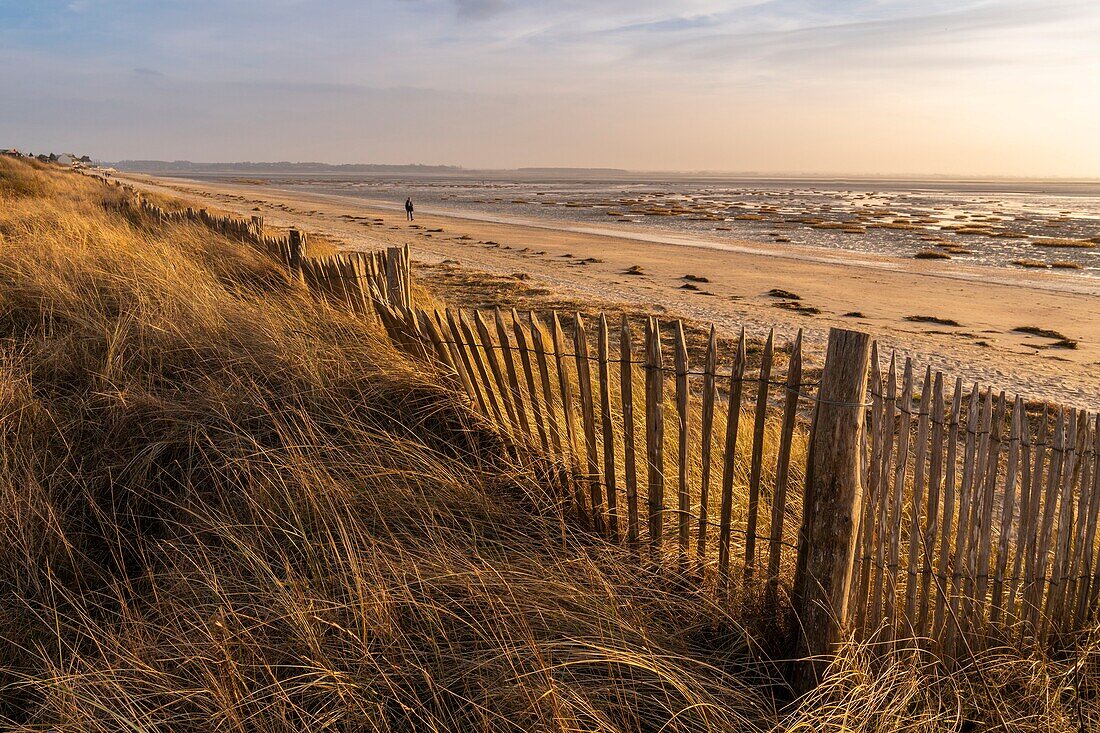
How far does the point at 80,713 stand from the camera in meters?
1.97

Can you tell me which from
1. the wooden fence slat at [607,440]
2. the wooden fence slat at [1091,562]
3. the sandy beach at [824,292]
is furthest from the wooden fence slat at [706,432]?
the sandy beach at [824,292]

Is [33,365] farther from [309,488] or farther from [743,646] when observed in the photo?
[743,646]

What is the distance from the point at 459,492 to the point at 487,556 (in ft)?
1.49

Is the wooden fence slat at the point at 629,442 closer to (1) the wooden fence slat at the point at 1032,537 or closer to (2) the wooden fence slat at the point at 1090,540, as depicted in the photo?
(1) the wooden fence slat at the point at 1032,537

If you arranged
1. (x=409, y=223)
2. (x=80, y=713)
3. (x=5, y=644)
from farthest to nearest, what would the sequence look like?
(x=409, y=223) < (x=5, y=644) < (x=80, y=713)

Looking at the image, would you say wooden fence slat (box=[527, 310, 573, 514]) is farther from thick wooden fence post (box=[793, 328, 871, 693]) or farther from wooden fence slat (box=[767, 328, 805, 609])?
thick wooden fence post (box=[793, 328, 871, 693])

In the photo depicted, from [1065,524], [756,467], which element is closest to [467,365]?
[756,467]

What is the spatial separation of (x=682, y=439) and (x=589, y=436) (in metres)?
0.53

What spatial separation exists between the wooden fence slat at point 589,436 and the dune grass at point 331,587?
0.18 metres

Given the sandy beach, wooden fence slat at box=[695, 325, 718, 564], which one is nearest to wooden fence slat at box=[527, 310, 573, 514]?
wooden fence slat at box=[695, 325, 718, 564]

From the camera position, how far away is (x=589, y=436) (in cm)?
328

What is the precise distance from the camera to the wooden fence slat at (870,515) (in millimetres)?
2597

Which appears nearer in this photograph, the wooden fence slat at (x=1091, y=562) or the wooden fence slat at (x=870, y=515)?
the wooden fence slat at (x=870, y=515)

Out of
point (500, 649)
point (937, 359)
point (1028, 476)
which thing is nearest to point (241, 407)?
point (500, 649)
